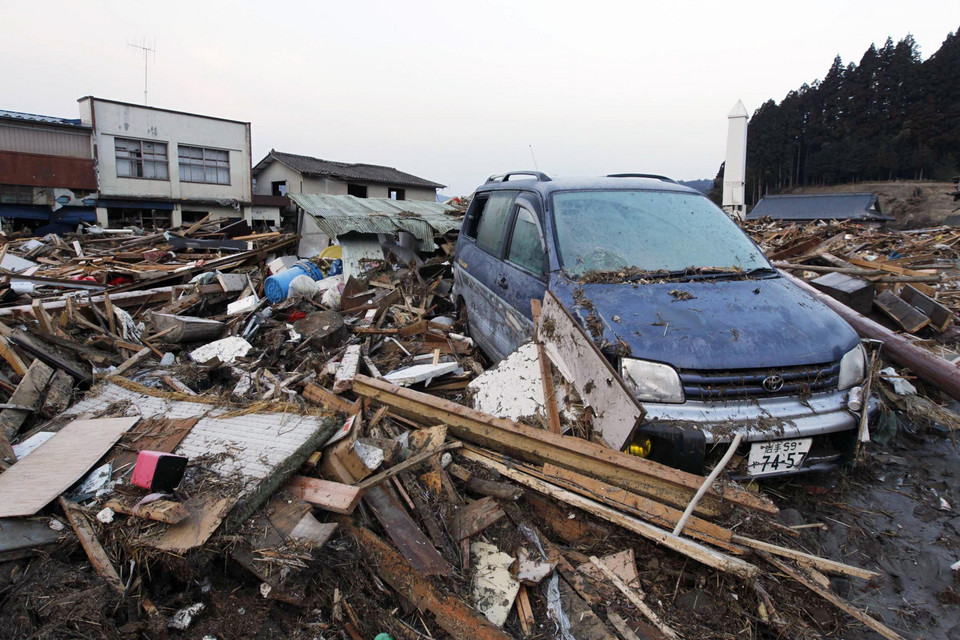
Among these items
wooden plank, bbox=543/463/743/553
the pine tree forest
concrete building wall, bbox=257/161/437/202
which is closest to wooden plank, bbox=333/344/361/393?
wooden plank, bbox=543/463/743/553

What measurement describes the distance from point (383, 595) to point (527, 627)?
2.23 feet

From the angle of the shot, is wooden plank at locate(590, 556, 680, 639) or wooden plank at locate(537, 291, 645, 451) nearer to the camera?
wooden plank at locate(590, 556, 680, 639)

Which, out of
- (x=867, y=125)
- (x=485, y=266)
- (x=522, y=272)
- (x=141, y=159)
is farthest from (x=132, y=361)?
(x=867, y=125)

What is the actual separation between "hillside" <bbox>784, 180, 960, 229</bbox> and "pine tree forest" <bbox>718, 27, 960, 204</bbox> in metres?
2.81

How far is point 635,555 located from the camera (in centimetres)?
263

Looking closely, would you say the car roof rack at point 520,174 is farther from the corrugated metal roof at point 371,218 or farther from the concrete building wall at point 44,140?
the concrete building wall at point 44,140

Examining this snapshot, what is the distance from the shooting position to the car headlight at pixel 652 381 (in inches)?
116

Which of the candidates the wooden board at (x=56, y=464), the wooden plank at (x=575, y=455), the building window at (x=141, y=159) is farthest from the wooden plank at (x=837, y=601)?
the building window at (x=141, y=159)

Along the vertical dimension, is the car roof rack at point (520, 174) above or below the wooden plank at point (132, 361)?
above

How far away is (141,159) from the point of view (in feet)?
89.2

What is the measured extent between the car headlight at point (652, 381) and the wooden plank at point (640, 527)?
68 cm

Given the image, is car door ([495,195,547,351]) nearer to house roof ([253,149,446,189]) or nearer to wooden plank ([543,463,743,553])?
wooden plank ([543,463,743,553])

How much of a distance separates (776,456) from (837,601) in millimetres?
790

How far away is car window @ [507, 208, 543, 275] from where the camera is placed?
419cm
